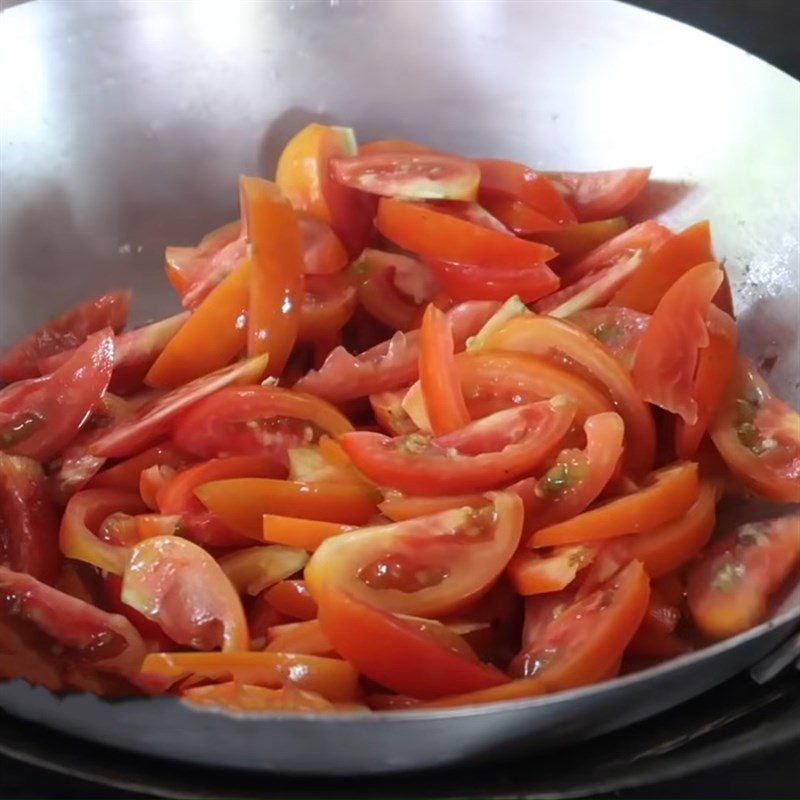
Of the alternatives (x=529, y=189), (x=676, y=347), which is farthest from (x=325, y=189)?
(x=676, y=347)

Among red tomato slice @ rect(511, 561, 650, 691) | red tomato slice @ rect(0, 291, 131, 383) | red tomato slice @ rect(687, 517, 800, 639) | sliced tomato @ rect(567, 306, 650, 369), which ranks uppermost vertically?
red tomato slice @ rect(0, 291, 131, 383)

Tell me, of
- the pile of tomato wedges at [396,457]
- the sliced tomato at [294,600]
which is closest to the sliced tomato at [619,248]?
the pile of tomato wedges at [396,457]

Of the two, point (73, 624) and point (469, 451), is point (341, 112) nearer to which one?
point (469, 451)

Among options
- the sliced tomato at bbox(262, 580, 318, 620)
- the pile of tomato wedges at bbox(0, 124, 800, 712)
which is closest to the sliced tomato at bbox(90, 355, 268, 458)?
the pile of tomato wedges at bbox(0, 124, 800, 712)

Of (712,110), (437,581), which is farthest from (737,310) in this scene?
(437,581)

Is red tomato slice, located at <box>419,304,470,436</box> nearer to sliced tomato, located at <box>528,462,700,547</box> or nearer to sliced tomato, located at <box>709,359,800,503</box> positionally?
sliced tomato, located at <box>528,462,700,547</box>

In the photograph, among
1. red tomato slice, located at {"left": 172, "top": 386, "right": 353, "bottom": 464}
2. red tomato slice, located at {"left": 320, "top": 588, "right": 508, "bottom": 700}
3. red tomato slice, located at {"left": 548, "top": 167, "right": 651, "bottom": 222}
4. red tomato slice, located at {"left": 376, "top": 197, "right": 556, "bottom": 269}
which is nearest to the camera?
red tomato slice, located at {"left": 320, "top": 588, "right": 508, "bottom": 700}

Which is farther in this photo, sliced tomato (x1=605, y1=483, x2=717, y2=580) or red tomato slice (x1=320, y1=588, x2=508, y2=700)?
sliced tomato (x1=605, y1=483, x2=717, y2=580)

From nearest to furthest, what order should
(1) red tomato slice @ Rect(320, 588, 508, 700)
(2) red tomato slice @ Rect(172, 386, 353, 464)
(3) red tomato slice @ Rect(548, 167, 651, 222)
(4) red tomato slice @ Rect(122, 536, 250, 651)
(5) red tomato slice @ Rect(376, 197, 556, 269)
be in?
(1) red tomato slice @ Rect(320, 588, 508, 700) → (4) red tomato slice @ Rect(122, 536, 250, 651) → (2) red tomato slice @ Rect(172, 386, 353, 464) → (5) red tomato slice @ Rect(376, 197, 556, 269) → (3) red tomato slice @ Rect(548, 167, 651, 222)

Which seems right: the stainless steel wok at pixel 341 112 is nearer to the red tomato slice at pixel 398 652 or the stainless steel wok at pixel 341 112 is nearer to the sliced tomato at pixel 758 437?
the sliced tomato at pixel 758 437
